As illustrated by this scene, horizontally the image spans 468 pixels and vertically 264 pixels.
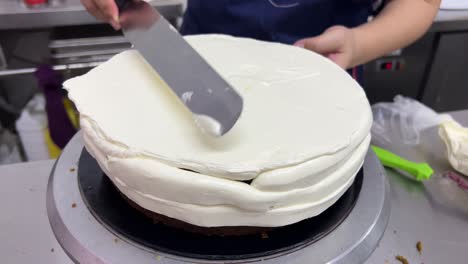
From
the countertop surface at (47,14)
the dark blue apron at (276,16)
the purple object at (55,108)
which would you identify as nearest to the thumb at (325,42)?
the dark blue apron at (276,16)

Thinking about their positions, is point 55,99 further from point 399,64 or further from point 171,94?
point 399,64

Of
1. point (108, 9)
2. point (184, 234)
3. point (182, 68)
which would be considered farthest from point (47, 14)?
point (184, 234)

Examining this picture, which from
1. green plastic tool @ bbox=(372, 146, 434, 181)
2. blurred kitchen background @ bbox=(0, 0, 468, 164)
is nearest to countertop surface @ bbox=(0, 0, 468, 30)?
blurred kitchen background @ bbox=(0, 0, 468, 164)

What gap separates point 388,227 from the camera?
0.55 m

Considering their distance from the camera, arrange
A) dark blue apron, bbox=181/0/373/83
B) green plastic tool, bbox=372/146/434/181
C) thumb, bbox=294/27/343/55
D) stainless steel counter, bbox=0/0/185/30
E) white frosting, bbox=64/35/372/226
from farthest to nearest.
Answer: stainless steel counter, bbox=0/0/185/30, dark blue apron, bbox=181/0/373/83, thumb, bbox=294/27/343/55, green plastic tool, bbox=372/146/434/181, white frosting, bbox=64/35/372/226

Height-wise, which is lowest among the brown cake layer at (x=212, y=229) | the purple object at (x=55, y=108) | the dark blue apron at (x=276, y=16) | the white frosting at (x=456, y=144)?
the purple object at (x=55, y=108)

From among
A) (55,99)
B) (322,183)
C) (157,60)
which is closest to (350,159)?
(322,183)

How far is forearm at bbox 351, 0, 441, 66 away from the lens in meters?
0.82

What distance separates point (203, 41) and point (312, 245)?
0.37 metres

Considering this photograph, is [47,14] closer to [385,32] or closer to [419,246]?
[385,32]

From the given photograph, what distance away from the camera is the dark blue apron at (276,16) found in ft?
2.79

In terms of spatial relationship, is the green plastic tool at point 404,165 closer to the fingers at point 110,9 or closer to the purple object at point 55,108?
the fingers at point 110,9

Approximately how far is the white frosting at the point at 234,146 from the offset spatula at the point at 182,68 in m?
0.02

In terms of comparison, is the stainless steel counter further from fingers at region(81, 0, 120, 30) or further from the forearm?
the forearm
